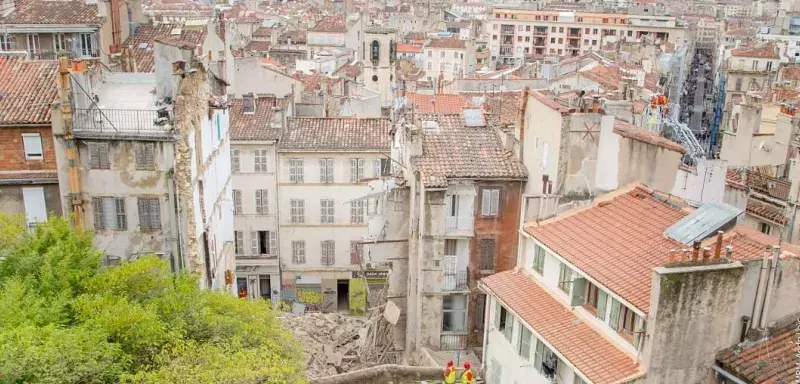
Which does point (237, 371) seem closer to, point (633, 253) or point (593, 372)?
point (593, 372)

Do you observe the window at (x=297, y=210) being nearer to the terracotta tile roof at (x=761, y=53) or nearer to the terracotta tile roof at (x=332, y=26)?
the terracotta tile roof at (x=761, y=53)

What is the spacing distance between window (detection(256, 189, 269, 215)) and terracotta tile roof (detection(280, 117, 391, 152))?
121 inches

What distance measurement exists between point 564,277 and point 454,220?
6878mm

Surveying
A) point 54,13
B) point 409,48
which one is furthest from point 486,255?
point 409,48

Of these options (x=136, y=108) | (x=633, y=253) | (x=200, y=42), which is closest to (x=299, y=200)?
(x=200, y=42)

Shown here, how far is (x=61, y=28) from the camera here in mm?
42281

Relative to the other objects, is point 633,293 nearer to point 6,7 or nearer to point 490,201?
point 490,201

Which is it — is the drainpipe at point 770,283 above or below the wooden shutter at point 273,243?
above

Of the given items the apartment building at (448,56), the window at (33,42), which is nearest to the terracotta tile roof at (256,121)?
the window at (33,42)

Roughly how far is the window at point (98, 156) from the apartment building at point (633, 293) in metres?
14.8

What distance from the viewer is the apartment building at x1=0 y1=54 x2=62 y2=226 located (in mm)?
27656

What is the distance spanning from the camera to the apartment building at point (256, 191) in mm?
42719

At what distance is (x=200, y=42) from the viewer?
47531 mm

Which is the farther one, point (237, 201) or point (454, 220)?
point (237, 201)
